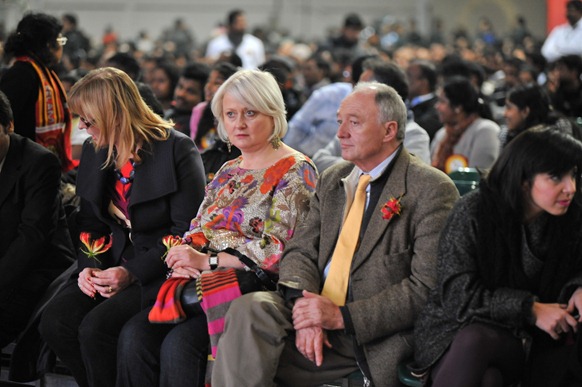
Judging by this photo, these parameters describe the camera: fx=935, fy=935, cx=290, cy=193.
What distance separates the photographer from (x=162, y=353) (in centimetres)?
354

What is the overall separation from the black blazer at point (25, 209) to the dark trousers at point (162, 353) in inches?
29.0

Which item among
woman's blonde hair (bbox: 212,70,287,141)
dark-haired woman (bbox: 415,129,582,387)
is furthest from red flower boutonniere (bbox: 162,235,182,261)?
dark-haired woman (bbox: 415,129,582,387)

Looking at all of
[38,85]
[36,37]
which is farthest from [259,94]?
[36,37]

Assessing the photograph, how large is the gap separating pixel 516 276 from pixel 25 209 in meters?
2.22

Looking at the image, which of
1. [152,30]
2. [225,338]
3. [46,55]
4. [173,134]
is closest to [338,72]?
[46,55]

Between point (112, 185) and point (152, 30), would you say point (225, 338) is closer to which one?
point (112, 185)

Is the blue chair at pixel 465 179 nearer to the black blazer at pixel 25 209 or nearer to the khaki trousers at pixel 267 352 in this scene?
the khaki trousers at pixel 267 352

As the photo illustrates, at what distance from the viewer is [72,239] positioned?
457 centimetres

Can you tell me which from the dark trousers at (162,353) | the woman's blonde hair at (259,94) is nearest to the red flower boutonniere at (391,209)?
the woman's blonde hair at (259,94)

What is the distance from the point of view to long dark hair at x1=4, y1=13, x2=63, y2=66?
4.91 m

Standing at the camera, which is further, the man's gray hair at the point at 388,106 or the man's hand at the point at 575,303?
the man's gray hair at the point at 388,106

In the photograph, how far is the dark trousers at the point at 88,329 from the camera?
376 cm

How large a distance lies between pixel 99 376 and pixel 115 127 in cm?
103

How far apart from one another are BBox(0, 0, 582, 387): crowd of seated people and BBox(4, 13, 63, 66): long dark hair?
114 mm
